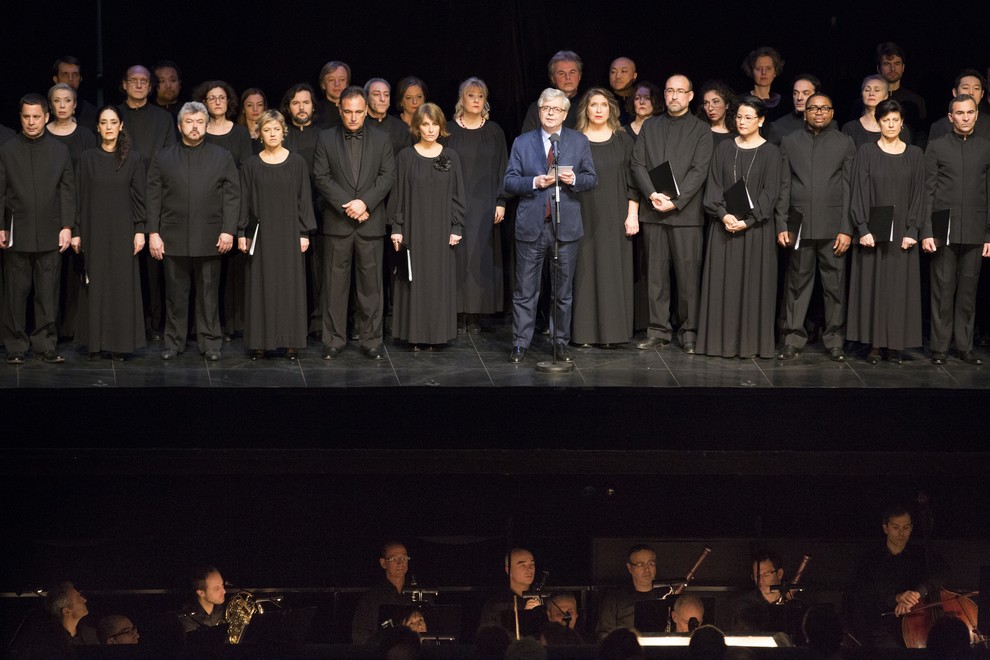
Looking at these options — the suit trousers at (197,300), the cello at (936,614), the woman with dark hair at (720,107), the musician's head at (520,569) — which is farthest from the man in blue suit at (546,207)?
the cello at (936,614)

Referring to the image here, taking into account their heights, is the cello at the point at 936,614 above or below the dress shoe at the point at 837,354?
below

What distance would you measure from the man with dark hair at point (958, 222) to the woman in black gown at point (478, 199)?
2.27 metres

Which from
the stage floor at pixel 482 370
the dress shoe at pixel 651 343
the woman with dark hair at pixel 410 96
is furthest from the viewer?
the woman with dark hair at pixel 410 96

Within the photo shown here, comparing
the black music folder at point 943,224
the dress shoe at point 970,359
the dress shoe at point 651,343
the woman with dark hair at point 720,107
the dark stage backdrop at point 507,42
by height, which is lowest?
the dress shoe at point 970,359

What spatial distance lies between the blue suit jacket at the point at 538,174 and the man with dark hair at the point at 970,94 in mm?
1878

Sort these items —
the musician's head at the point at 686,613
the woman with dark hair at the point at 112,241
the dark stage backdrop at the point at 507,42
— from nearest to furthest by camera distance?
the musician's head at the point at 686,613 → the woman with dark hair at the point at 112,241 → the dark stage backdrop at the point at 507,42

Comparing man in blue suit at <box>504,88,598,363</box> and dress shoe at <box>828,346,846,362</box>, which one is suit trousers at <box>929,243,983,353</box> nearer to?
dress shoe at <box>828,346,846,362</box>

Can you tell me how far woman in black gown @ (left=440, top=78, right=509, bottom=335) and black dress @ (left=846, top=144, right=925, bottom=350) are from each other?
1909mm

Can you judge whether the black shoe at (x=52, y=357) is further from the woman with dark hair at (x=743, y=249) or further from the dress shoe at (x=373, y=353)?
the woman with dark hair at (x=743, y=249)

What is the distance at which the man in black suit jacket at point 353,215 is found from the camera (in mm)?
8391

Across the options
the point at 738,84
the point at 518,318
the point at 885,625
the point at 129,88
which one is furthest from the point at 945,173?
the point at 129,88

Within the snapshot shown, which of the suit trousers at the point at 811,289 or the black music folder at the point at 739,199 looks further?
the suit trousers at the point at 811,289

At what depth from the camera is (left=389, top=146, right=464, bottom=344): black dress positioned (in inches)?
335

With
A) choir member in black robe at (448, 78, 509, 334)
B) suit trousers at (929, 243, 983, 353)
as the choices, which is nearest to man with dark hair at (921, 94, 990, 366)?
suit trousers at (929, 243, 983, 353)
